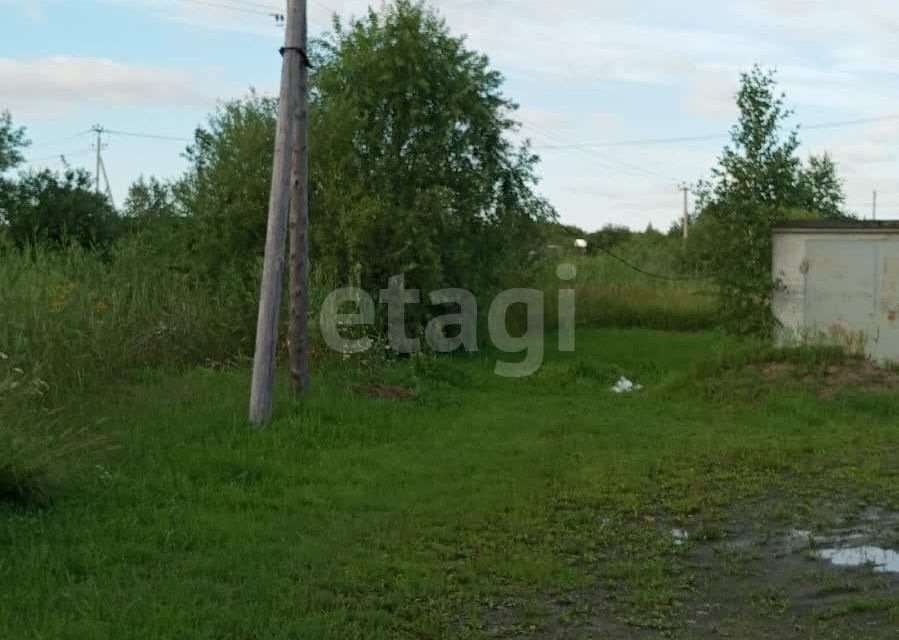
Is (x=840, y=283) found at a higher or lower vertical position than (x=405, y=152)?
lower

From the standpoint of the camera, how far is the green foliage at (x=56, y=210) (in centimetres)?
3044

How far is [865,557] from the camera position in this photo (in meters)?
7.00

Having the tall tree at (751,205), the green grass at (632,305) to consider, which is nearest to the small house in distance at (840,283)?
the tall tree at (751,205)

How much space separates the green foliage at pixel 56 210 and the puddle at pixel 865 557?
26229 mm

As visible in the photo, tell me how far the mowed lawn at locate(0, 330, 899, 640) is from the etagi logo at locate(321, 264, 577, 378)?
1.57 m

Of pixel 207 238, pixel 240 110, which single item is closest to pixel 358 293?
pixel 207 238

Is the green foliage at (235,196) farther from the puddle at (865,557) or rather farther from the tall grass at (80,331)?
the puddle at (865,557)

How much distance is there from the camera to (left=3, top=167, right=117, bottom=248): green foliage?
99.9 ft

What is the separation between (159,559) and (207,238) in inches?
565

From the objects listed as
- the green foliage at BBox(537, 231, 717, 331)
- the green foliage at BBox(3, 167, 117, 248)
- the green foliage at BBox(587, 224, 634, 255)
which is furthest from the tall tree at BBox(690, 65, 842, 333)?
the green foliage at BBox(587, 224, 634, 255)

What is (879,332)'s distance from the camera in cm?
1688

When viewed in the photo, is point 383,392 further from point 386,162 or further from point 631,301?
point 631,301

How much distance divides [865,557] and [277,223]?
6955 mm

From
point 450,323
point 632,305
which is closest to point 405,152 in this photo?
point 450,323
